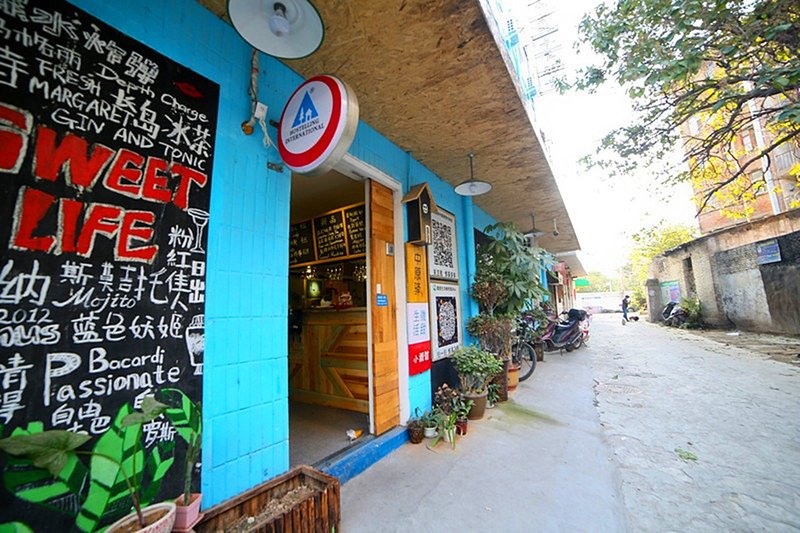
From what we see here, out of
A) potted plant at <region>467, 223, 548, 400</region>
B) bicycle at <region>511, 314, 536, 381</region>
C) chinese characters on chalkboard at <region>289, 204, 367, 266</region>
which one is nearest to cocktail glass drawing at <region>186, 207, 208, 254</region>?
chinese characters on chalkboard at <region>289, 204, 367, 266</region>

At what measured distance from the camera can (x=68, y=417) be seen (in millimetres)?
1326

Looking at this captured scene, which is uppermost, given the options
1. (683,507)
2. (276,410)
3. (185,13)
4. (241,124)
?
(185,13)

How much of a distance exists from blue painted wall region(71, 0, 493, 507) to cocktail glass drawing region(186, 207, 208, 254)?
5cm

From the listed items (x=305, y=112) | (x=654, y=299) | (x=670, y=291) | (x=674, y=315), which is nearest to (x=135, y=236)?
(x=305, y=112)

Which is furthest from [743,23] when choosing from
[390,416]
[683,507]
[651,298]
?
[651,298]

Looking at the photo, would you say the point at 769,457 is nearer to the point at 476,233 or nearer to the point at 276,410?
the point at 276,410

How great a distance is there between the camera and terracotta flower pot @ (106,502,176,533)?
45.8 inches

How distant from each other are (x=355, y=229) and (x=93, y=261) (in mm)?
3140

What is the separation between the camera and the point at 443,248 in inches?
180

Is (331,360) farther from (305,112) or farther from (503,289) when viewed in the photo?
(305,112)

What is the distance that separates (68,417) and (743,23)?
648 cm

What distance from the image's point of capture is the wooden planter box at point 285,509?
1.49 meters

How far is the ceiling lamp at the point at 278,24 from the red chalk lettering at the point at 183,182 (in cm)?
76

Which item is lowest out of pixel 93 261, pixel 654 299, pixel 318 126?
pixel 654 299
